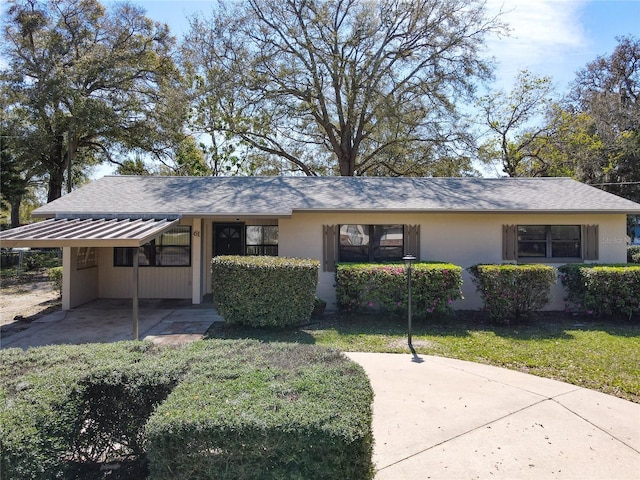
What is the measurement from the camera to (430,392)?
4.68 m

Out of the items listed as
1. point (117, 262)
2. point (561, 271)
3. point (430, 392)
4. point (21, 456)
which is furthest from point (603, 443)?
point (117, 262)

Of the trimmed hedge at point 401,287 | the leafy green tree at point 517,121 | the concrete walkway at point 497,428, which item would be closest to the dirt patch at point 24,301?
the trimmed hedge at point 401,287

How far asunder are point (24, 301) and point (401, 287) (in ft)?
35.0

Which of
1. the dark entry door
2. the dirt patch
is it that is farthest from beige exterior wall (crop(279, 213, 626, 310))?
the dirt patch

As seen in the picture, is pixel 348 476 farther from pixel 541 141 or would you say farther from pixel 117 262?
pixel 541 141

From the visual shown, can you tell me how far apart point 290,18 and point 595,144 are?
1831 cm

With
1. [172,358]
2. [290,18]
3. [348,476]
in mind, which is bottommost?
[348,476]

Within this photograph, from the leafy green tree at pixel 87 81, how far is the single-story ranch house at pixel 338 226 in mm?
11405

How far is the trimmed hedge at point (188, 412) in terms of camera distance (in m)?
2.20

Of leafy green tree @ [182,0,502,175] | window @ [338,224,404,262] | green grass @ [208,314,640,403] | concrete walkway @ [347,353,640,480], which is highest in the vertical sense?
leafy green tree @ [182,0,502,175]

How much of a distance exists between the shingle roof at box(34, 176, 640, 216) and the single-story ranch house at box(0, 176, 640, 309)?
0.10 ft

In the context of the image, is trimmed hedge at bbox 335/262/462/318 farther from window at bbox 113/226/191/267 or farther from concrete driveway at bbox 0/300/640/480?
window at bbox 113/226/191/267

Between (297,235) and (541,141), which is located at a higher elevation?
(541,141)

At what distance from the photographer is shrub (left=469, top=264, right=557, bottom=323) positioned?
8.05m
